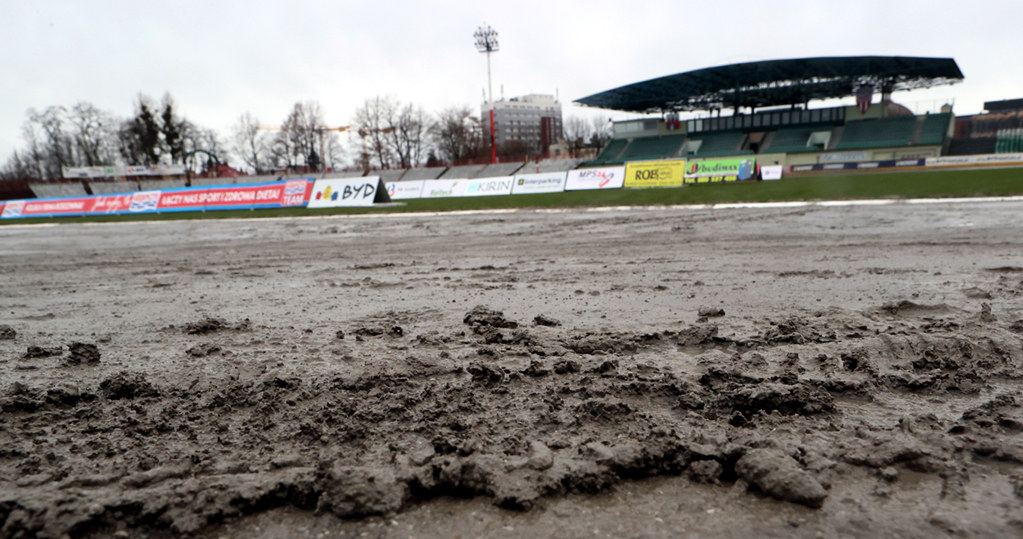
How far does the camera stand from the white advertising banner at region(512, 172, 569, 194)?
3147 cm

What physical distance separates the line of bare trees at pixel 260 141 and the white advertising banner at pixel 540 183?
1627 inches

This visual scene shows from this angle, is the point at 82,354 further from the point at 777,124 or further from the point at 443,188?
the point at 777,124

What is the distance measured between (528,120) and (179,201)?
101 meters

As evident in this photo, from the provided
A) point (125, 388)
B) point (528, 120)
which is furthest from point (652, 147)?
point (528, 120)

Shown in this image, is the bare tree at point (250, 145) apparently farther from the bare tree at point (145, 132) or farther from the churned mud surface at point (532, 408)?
the churned mud surface at point (532, 408)

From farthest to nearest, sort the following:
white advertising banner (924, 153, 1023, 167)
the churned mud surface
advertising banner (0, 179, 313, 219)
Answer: white advertising banner (924, 153, 1023, 167), advertising banner (0, 179, 313, 219), the churned mud surface

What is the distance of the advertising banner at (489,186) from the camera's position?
32.5 metres

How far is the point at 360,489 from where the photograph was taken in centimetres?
223

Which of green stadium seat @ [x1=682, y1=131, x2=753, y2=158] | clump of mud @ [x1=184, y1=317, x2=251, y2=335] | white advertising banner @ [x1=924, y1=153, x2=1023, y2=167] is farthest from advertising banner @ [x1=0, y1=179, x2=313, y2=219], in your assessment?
green stadium seat @ [x1=682, y1=131, x2=753, y2=158]

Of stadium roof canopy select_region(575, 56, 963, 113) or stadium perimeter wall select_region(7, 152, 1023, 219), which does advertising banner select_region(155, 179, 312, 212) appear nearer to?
stadium perimeter wall select_region(7, 152, 1023, 219)

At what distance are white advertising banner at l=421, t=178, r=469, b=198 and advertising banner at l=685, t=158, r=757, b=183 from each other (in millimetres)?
12933

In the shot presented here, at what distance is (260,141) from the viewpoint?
306ft

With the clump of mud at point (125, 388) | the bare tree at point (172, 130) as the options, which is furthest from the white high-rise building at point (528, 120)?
the clump of mud at point (125, 388)

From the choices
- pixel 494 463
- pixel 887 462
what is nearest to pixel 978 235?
pixel 887 462
